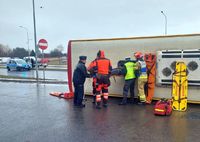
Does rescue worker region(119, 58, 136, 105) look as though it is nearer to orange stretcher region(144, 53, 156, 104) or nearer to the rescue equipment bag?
orange stretcher region(144, 53, 156, 104)

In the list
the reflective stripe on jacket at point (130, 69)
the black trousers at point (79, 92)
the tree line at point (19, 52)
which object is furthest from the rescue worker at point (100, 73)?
the tree line at point (19, 52)

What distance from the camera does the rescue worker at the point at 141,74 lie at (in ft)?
28.3

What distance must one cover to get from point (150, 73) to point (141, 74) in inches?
15.4

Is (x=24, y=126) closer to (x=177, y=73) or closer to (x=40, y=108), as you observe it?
(x=40, y=108)

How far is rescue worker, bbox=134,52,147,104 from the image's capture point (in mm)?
8633

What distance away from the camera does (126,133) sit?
562 cm

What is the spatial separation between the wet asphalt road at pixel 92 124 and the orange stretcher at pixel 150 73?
1.89 feet

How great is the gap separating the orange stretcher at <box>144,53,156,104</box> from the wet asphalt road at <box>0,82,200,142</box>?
1.89 ft

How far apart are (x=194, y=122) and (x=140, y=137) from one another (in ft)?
6.32

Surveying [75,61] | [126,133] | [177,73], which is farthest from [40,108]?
[177,73]

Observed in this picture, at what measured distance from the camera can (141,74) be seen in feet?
28.5

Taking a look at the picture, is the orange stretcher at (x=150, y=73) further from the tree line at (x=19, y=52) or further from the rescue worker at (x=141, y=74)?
the tree line at (x=19, y=52)

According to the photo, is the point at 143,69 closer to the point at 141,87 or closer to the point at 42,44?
the point at 141,87

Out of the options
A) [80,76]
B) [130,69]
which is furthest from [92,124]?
[130,69]
